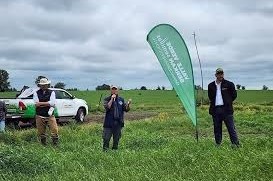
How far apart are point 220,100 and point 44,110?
4780 mm

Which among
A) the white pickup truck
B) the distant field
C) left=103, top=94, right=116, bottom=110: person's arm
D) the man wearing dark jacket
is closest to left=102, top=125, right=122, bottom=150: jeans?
left=103, top=94, right=116, bottom=110: person's arm

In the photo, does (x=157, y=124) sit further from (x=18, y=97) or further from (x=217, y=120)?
(x=217, y=120)

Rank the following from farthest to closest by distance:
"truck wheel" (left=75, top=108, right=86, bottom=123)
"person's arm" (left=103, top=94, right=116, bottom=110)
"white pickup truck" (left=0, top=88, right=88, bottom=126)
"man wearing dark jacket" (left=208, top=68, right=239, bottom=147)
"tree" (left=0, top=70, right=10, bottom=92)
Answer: "tree" (left=0, top=70, right=10, bottom=92)
"truck wheel" (left=75, top=108, right=86, bottom=123)
"white pickup truck" (left=0, top=88, right=88, bottom=126)
"person's arm" (left=103, top=94, right=116, bottom=110)
"man wearing dark jacket" (left=208, top=68, right=239, bottom=147)

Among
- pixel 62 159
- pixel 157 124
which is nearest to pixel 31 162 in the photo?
pixel 62 159

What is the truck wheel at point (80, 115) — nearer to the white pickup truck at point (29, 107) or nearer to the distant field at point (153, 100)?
the white pickup truck at point (29, 107)

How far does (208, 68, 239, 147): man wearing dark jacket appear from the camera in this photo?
11891mm

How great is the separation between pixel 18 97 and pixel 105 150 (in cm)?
991

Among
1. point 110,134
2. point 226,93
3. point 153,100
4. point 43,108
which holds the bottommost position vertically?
point 110,134

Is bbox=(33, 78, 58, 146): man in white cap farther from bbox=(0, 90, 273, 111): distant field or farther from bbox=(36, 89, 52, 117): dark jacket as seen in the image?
bbox=(0, 90, 273, 111): distant field

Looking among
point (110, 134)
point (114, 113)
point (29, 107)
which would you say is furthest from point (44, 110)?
point (29, 107)

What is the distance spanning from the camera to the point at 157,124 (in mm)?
20250

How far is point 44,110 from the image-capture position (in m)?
13.8

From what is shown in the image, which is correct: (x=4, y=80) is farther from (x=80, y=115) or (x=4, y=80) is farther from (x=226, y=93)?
(x=226, y=93)

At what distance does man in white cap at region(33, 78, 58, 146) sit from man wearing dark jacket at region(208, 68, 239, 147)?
14.1ft
